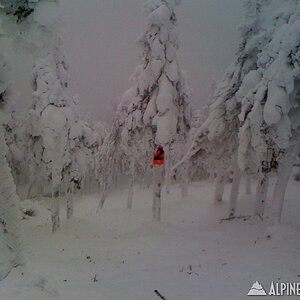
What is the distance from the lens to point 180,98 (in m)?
21.4

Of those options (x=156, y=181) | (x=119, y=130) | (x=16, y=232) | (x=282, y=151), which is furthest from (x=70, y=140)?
(x=16, y=232)

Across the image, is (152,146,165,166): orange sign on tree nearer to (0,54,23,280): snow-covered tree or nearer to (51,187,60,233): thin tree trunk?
(51,187,60,233): thin tree trunk

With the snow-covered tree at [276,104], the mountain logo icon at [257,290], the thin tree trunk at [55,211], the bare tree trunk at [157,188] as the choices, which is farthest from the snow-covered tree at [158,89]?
the mountain logo icon at [257,290]

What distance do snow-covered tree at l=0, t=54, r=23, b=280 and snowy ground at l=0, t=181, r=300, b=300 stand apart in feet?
0.93

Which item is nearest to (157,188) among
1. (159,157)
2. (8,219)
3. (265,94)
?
(159,157)

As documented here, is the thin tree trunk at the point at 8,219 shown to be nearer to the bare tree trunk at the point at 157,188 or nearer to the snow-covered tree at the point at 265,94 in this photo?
the snow-covered tree at the point at 265,94

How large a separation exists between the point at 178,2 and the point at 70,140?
371 inches

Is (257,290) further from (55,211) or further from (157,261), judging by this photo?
(55,211)

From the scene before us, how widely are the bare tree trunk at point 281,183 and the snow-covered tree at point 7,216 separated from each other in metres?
11.4

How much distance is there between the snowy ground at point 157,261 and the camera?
874cm

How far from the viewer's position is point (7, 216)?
23.5 feet

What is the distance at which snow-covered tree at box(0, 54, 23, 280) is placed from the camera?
699 centimetres

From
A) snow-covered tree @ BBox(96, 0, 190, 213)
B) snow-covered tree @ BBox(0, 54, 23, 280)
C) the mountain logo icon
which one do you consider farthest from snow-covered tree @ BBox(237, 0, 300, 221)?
snow-covered tree @ BBox(0, 54, 23, 280)

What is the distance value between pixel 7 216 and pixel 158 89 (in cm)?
1488
